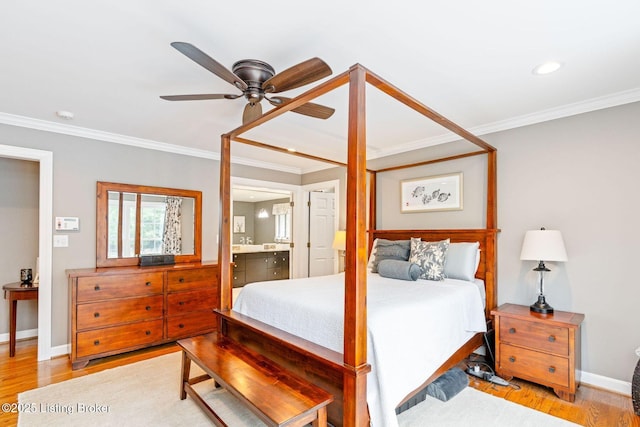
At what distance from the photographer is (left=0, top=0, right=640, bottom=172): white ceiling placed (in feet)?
5.37

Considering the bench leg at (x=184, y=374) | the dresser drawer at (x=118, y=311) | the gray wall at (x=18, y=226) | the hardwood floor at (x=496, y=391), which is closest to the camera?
the hardwood floor at (x=496, y=391)

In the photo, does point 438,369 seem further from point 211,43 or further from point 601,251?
point 211,43

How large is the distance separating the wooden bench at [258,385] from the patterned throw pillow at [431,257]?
1.77m

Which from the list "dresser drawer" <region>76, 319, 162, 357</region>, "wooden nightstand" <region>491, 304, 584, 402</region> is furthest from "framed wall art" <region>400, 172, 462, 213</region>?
"dresser drawer" <region>76, 319, 162, 357</region>

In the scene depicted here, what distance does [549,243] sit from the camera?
2.69 m

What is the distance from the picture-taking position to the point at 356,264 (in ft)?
5.21

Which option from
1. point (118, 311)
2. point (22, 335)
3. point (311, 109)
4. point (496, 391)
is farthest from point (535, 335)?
point (22, 335)

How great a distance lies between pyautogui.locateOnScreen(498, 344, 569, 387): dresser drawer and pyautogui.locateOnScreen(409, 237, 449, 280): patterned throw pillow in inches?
31.8

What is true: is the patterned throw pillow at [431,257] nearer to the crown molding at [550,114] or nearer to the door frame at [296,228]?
the crown molding at [550,114]

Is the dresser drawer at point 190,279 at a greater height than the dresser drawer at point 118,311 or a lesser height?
greater

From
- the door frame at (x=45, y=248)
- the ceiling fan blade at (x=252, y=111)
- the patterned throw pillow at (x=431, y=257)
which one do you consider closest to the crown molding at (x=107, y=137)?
the door frame at (x=45, y=248)

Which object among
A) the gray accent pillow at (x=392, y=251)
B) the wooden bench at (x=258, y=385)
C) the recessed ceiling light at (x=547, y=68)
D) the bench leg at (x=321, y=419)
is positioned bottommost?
the bench leg at (x=321, y=419)

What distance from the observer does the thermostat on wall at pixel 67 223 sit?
3.38 m

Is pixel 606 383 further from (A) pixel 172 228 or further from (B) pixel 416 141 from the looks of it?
(A) pixel 172 228
